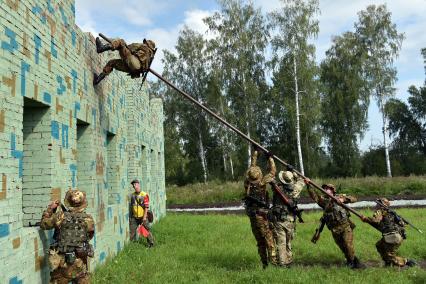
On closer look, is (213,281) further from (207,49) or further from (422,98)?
(422,98)

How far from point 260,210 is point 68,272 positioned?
3.68 metres

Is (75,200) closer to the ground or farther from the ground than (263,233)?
farther from the ground

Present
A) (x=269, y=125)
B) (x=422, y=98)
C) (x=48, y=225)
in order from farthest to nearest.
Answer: (x=422, y=98)
(x=269, y=125)
(x=48, y=225)

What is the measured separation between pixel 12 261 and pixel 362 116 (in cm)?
3481

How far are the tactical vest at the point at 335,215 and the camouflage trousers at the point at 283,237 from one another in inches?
28.1

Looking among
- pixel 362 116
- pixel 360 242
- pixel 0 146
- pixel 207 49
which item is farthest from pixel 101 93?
pixel 362 116

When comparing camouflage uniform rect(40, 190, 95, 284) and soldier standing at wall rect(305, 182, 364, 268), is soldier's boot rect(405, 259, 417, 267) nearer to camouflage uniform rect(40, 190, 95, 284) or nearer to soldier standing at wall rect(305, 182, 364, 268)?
soldier standing at wall rect(305, 182, 364, 268)

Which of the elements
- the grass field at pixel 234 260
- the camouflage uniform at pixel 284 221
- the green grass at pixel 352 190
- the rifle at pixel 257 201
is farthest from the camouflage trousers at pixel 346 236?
the green grass at pixel 352 190

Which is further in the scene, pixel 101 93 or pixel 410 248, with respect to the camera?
pixel 410 248

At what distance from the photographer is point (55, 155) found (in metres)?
6.08

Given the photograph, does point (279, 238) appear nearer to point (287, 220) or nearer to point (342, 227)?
point (287, 220)

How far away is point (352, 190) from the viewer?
2652 centimetres

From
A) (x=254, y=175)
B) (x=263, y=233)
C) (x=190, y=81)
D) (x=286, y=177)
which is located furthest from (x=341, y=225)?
(x=190, y=81)

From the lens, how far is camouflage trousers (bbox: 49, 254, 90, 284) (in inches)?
212
